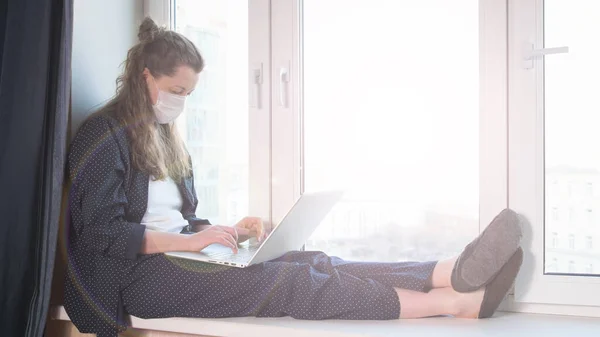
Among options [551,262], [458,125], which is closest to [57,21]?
[458,125]

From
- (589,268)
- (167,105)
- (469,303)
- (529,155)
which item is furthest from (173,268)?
(589,268)

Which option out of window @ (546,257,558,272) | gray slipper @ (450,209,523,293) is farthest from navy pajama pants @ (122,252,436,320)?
window @ (546,257,558,272)

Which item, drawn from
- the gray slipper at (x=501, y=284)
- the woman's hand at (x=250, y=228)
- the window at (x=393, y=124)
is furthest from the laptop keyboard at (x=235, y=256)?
the gray slipper at (x=501, y=284)

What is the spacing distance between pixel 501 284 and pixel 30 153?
1.20 meters

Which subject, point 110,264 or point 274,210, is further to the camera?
point 274,210

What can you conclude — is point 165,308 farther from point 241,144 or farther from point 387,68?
point 387,68

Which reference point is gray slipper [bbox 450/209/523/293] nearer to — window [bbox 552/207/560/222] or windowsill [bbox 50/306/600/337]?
windowsill [bbox 50/306/600/337]

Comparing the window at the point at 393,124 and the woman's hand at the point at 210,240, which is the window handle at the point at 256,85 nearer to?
the window at the point at 393,124

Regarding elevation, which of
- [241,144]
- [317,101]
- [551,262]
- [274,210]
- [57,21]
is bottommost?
[551,262]

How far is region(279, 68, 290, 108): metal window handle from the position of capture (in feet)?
5.99

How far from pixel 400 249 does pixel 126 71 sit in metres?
0.91

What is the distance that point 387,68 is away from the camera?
5.73 ft

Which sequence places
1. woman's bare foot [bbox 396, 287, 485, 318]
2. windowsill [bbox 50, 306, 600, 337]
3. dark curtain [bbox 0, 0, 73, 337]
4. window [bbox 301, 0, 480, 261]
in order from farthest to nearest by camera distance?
window [bbox 301, 0, 480, 261] < dark curtain [bbox 0, 0, 73, 337] < woman's bare foot [bbox 396, 287, 485, 318] < windowsill [bbox 50, 306, 600, 337]

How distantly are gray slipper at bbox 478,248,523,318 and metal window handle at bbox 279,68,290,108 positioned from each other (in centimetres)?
78
